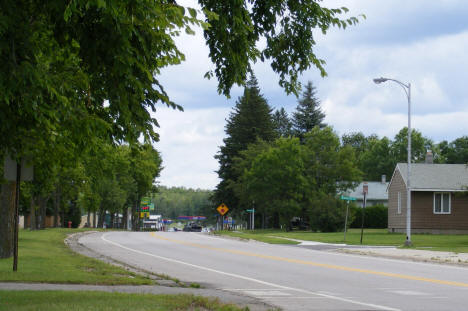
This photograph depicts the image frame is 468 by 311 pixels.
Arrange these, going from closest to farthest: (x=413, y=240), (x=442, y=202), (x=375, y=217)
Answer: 1. (x=413, y=240)
2. (x=442, y=202)
3. (x=375, y=217)

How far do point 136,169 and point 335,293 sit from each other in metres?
71.8

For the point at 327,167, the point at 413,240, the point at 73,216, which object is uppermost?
the point at 327,167

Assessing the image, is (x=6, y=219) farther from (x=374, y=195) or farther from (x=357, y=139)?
(x=357, y=139)

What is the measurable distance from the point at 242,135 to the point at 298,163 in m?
25.2

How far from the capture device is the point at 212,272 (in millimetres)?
18281

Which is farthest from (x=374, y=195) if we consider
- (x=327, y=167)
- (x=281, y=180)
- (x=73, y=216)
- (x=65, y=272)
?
(x=65, y=272)

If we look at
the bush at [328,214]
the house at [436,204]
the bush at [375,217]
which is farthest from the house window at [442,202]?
the bush at [375,217]

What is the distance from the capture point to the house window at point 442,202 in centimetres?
5119

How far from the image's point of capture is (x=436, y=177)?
173 feet

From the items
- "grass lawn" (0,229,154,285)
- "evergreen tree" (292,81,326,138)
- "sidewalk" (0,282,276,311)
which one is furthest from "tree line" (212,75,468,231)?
"sidewalk" (0,282,276,311)

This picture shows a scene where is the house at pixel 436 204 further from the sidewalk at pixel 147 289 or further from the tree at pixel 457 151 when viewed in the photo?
the tree at pixel 457 151

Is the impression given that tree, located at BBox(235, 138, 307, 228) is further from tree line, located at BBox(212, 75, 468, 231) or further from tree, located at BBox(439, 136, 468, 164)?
tree, located at BBox(439, 136, 468, 164)

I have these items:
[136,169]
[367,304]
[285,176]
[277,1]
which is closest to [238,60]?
[277,1]

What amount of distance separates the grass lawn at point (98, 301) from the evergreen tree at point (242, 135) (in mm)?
75603
